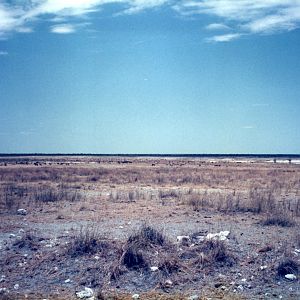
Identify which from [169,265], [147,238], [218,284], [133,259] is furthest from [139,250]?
[218,284]

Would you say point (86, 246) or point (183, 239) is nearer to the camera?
point (86, 246)

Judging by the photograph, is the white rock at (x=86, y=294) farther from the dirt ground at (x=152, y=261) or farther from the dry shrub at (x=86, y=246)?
the dry shrub at (x=86, y=246)

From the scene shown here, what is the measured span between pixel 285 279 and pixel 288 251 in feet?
4.35

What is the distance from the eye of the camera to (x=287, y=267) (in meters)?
9.84

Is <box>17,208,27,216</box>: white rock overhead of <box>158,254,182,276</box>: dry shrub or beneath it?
beneath

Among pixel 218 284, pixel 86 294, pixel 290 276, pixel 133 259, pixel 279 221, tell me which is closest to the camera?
pixel 86 294

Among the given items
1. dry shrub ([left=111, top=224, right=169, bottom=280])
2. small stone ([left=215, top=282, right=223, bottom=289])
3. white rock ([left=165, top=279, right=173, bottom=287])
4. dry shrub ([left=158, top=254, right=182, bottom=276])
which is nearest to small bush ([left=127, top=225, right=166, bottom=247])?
dry shrub ([left=111, top=224, right=169, bottom=280])

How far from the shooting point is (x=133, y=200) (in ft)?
77.5

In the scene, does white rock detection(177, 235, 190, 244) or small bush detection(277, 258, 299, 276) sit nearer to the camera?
small bush detection(277, 258, 299, 276)

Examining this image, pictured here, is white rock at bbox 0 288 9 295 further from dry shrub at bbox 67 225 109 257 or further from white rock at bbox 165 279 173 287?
white rock at bbox 165 279 173 287

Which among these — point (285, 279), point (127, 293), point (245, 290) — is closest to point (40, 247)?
point (127, 293)

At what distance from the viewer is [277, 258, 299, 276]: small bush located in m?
9.77

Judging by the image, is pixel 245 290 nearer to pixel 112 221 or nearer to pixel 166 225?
pixel 166 225

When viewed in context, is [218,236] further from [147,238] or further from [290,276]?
[290,276]
